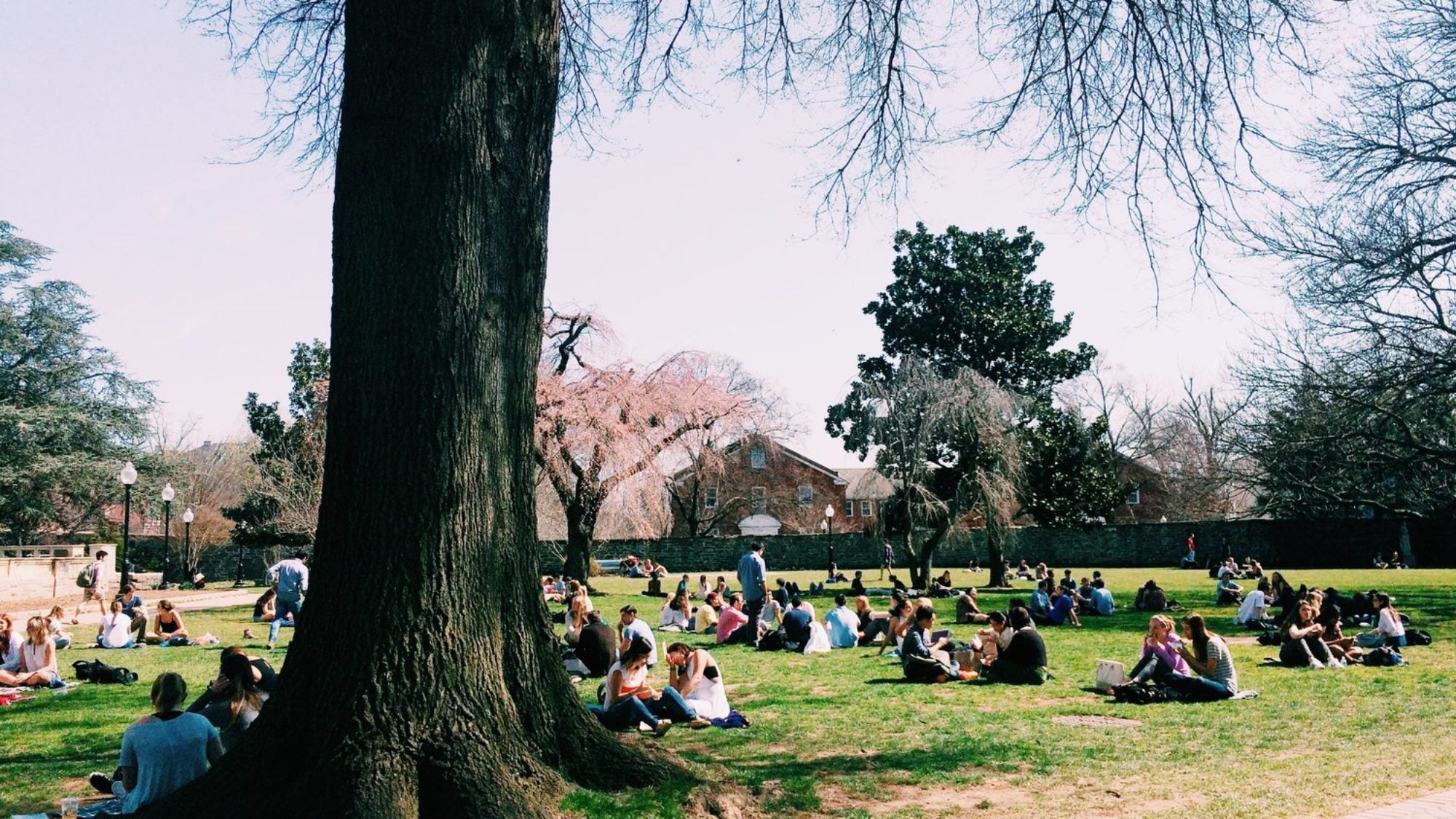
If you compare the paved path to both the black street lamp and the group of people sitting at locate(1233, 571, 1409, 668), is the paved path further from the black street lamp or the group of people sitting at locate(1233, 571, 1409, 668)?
the black street lamp

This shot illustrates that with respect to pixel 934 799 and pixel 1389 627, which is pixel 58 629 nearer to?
pixel 934 799

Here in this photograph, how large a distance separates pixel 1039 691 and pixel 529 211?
29.5ft

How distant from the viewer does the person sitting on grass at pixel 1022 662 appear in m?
13.0

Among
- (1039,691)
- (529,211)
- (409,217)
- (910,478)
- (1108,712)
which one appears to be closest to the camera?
(409,217)

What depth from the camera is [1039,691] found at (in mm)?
12359

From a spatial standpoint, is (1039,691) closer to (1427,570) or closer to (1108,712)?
(1108,712)

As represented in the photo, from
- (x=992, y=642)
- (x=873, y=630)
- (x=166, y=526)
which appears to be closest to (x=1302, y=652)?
(x=992, y=642)

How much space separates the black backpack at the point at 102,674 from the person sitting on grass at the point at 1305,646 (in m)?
15.0

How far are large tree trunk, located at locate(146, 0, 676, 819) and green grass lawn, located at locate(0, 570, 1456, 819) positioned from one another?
2.17ft

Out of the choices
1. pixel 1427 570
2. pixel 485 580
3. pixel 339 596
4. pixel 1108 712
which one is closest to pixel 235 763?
pixel 339 596

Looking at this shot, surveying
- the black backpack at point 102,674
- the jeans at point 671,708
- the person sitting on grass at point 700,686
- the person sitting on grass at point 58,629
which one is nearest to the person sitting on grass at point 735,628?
the person sitting on grass at point 700,686

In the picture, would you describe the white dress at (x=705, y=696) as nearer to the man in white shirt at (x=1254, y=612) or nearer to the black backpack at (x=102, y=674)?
the black backpack at (x=102, y=674)

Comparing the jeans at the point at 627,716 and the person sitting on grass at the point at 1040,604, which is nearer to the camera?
the jeans at the point at 627,716

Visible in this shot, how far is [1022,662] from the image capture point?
13047 mm
